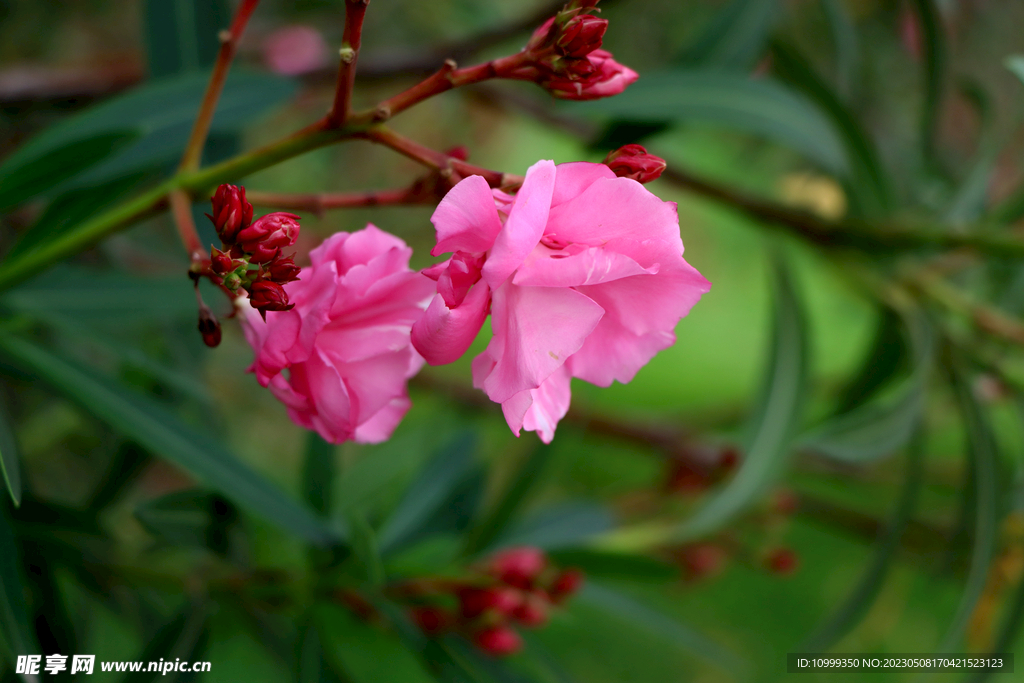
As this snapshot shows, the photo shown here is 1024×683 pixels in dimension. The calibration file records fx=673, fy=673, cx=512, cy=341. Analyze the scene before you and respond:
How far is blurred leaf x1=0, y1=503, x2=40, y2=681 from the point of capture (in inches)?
23.3

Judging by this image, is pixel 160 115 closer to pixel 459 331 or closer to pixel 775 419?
pixel 459 331

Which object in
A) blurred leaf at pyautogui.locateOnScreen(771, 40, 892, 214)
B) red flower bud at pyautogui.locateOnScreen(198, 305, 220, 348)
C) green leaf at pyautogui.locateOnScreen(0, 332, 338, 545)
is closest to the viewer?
red flower bud at pyautogui.locateOnScreen(198, 305, 220, 348)

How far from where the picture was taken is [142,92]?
88cm

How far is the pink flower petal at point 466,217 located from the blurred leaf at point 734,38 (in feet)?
2.97

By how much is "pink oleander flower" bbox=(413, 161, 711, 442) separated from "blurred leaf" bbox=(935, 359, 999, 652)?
957 millimetres

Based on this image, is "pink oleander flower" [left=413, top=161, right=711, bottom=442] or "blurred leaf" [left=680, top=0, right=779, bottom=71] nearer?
"pink oleander flower" [left=413, top=161, right=711, bottom=442]

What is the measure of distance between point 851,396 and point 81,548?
1.40 m

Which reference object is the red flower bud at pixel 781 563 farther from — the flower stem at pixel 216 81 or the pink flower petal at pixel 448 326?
the flower stem at pixel 216 81

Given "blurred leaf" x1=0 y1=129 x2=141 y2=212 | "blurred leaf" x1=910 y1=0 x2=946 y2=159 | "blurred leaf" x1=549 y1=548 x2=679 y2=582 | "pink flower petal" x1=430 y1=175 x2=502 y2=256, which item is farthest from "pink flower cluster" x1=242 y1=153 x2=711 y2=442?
"blurred leaf" x1=910 y1=0 x2=946 y2=159

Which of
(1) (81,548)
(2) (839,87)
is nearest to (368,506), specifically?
(1) (81,548)

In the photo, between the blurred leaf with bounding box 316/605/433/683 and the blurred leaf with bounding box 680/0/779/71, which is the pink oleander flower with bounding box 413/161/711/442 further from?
the blurred leaf with bounding box 680/0/779/71

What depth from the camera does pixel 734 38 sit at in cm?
115

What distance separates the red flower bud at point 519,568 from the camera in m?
0.92

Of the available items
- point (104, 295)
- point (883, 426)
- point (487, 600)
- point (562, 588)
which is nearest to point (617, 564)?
point (562, 588)
